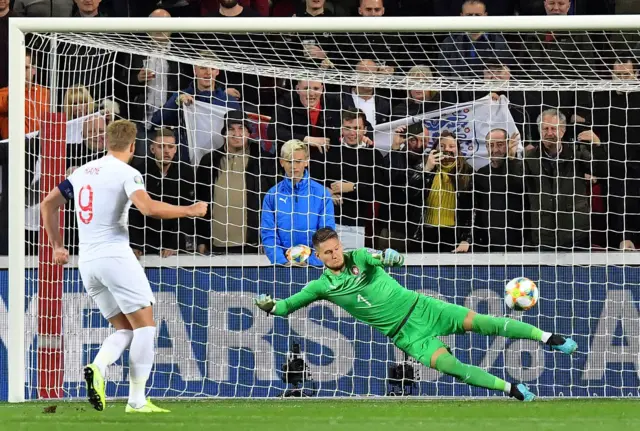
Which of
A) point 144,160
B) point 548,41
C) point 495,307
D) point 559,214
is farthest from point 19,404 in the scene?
point 548,41

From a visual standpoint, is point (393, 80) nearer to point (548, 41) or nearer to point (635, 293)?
point (548, 41)

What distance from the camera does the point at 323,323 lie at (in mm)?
9516

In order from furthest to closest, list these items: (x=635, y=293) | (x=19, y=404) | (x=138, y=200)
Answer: (x=635, y=293) < (x=19, y=404) < (x=138, y=200)

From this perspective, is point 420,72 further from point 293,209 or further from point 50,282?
point 50,282

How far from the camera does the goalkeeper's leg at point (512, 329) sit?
809cm

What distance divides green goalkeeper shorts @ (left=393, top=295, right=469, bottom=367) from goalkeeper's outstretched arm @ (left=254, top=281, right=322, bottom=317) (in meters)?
0.67

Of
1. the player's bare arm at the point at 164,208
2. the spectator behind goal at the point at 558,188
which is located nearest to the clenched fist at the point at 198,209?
the player's bare arm at the point at 164,208

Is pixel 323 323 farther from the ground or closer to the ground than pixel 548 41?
closer to the ground

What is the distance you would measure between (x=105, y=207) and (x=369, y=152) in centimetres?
277

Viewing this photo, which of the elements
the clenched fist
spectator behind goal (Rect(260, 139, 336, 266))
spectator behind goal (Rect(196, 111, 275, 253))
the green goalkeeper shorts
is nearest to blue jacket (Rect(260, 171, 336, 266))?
spectator behind goal (Rect(260, 139, 336, 266))

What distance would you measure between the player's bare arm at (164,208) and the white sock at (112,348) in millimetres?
898

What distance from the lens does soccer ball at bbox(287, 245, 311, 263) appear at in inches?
347

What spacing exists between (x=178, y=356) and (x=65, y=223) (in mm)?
1415

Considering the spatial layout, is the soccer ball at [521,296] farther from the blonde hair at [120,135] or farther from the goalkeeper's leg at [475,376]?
the blonde hair at [120,135]
